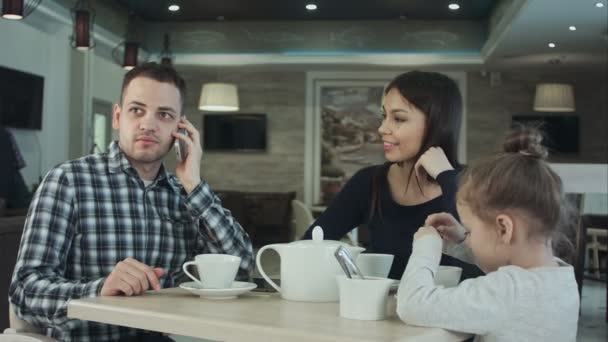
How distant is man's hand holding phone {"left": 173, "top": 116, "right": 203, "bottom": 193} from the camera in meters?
1.81

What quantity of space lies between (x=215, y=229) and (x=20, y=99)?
7096 mm

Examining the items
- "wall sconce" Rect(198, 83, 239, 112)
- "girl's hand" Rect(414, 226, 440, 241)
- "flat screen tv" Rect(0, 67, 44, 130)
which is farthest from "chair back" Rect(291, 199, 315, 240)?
"wall sconce" Rect(198, 83, 239, 112)

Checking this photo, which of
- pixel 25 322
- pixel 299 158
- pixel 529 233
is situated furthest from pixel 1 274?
pixel 299 158

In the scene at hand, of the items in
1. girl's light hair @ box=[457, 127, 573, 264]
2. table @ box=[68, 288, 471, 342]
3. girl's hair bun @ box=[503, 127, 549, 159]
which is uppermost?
girl's hair bun @ box=[503, 127, 549, 159]

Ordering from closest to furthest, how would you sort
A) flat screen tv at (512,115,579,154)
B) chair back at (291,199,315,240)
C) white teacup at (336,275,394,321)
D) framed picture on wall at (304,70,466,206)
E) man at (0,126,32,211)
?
white teacup at (336,275,394,321)
chair back at (291,199,315,240)
man at (0,126,32,211)
flat screen tv at (512,115,579,154)
framed picture on wall at (304,70,466,206)

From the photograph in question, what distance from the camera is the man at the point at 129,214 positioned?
167cm

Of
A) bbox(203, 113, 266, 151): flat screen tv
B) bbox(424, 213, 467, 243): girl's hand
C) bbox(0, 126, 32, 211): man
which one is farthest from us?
bbox(203, 113, 266, 151): flat screen tv

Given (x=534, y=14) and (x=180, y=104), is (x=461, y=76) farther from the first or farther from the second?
(x=180, y=104)

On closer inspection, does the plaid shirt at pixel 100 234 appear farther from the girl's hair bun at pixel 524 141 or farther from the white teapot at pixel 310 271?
the girl's hair bun at pixel 524 141

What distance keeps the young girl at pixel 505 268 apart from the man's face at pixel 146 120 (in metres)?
0.73

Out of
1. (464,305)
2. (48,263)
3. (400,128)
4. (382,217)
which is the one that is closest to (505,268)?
(464,305)

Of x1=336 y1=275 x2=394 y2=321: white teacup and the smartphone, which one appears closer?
x1=336 y1=275 x2=394 y2=321: white teacup

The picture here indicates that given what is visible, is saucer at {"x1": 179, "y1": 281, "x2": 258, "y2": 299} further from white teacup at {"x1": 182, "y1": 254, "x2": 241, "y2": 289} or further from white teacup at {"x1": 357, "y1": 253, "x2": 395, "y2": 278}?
white teacup at {"x1": 357, "y1": 253, "x2": 395, "y2": 278}

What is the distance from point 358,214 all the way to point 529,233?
36.7 inches
